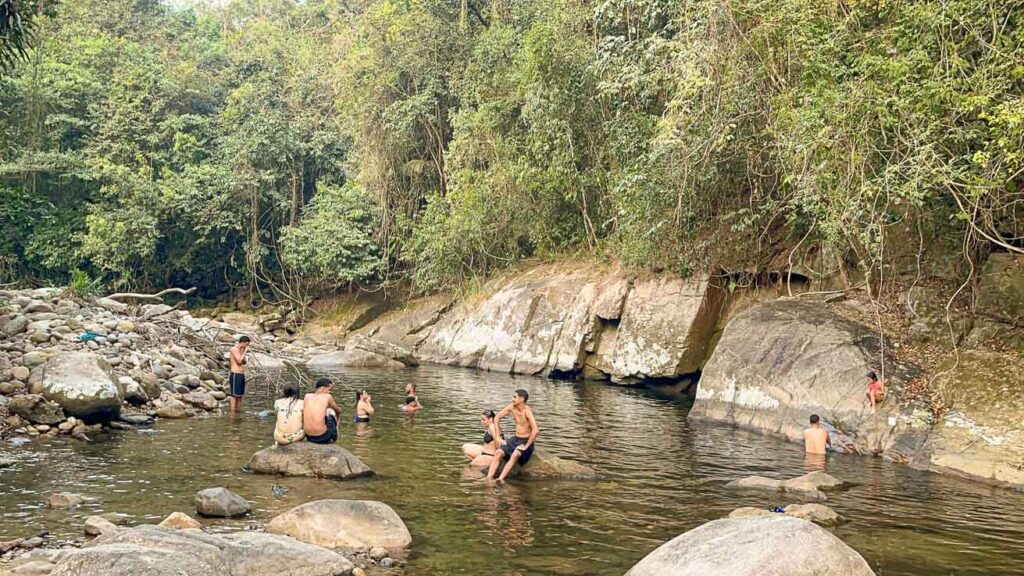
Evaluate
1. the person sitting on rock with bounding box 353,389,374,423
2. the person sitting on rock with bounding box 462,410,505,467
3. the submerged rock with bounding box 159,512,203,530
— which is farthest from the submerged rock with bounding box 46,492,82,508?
the person sitting on rock with bounding box 353,389,374,423

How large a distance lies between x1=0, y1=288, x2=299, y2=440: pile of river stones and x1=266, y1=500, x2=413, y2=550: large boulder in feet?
21.6

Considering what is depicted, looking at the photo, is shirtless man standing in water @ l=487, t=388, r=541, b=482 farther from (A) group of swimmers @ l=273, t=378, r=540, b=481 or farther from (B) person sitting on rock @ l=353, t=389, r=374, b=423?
(B) person sitting on rock @ l=353, t=389, r=374, b=423

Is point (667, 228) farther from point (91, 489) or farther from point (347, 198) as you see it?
point (347, 198)

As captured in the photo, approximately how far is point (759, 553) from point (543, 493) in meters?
4.91

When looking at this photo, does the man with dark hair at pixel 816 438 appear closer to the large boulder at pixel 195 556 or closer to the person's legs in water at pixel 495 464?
the person's legs in water at pixel 495 464

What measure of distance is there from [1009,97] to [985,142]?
0.74 metres

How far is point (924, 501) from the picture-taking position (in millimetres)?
10750

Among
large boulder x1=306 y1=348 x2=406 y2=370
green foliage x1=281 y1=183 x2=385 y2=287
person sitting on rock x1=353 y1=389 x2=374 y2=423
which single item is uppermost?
green foliage x1=281 y1=183 x2=385 y2=287

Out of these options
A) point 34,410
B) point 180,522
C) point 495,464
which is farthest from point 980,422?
point 34,410

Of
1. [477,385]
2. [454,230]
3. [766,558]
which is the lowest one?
[477,385]

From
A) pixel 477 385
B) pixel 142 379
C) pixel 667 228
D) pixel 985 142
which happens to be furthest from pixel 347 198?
pixel 985 142

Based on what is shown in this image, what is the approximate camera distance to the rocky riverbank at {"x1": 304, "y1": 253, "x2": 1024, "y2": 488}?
13367 millimetres

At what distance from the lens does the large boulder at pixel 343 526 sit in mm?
8094

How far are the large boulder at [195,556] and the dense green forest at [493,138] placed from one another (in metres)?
9.65
